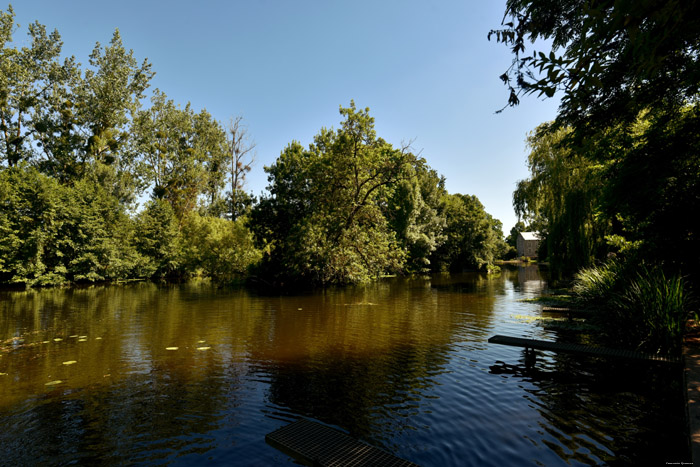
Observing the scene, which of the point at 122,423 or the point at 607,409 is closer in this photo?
the point at 122,423

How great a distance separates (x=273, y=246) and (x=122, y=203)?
61.9 ft

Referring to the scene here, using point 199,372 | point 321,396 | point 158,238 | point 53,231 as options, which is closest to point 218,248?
point 158,238

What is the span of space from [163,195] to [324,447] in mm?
47061

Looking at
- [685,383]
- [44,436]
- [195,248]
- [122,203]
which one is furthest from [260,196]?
[685,383]

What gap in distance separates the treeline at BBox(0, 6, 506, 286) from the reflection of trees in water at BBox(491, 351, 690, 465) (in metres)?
19.9

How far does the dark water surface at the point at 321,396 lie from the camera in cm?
510

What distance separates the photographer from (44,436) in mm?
5512

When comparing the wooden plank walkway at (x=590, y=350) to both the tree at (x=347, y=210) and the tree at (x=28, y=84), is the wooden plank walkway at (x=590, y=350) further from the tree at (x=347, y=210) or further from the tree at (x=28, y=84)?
the tree at (x=28, y=84)

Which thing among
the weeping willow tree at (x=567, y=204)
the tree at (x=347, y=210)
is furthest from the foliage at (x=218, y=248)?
the weeping willow tree at (x=567, y=204)

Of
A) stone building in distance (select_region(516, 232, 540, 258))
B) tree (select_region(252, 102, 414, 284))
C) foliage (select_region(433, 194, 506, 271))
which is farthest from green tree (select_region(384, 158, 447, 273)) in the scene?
stone building in distance (select_region(516, 232, 540, 258))

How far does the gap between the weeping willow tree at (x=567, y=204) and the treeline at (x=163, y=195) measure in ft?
29.3

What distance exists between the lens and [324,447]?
4902 millimetres

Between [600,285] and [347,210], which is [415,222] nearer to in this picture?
[347,210]

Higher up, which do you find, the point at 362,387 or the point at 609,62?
the point at 609,62
